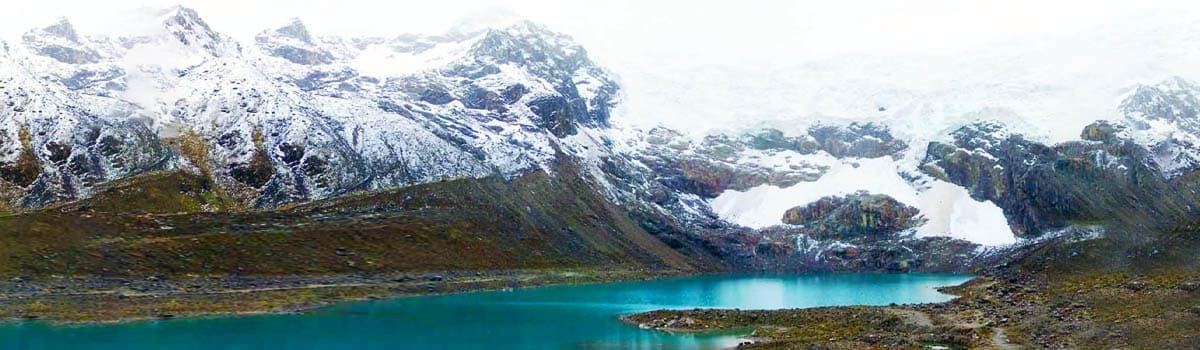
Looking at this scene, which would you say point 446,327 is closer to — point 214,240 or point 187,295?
point 187,295

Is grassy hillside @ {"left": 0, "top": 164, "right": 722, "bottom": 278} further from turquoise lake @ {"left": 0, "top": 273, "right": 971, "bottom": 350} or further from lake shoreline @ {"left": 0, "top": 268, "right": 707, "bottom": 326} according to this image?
turquoise lake @ {"left": 0, "top": 273, "right": 971, "bottom": 350}

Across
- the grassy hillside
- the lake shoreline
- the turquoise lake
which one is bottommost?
the turquoise lake

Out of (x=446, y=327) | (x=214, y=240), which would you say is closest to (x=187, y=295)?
(x=214, y=240)

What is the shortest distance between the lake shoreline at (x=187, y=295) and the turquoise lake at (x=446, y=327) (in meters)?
3.97

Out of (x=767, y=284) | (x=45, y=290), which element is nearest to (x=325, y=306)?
(x=45, y=290)

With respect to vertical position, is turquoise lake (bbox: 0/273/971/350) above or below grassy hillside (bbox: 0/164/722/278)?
below

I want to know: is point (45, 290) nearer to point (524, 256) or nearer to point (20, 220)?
point (20, 220)

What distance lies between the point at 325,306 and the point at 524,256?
269 feet

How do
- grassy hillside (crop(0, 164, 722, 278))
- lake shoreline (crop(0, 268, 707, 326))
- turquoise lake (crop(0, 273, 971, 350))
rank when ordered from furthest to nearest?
grassy hillside (crop(0, 164, 722, 278)) < lake shoreline (crop(0, 268, 707, 326)) < turquoise lake (crop(0, 273, 971, 350))

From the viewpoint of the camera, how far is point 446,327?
96.7 metres

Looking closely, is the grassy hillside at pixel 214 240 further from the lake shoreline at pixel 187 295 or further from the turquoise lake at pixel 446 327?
the turquoise lake at pixel 446 327

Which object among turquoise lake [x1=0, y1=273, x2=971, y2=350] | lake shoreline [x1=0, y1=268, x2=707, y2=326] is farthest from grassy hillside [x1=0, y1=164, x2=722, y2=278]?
turquoise lake [x1=0, y1=273, x2=971, y2=350]

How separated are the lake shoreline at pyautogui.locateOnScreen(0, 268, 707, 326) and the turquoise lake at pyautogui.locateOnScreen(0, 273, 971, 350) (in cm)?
397

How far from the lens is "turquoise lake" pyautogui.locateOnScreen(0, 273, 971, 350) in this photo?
79812mm
